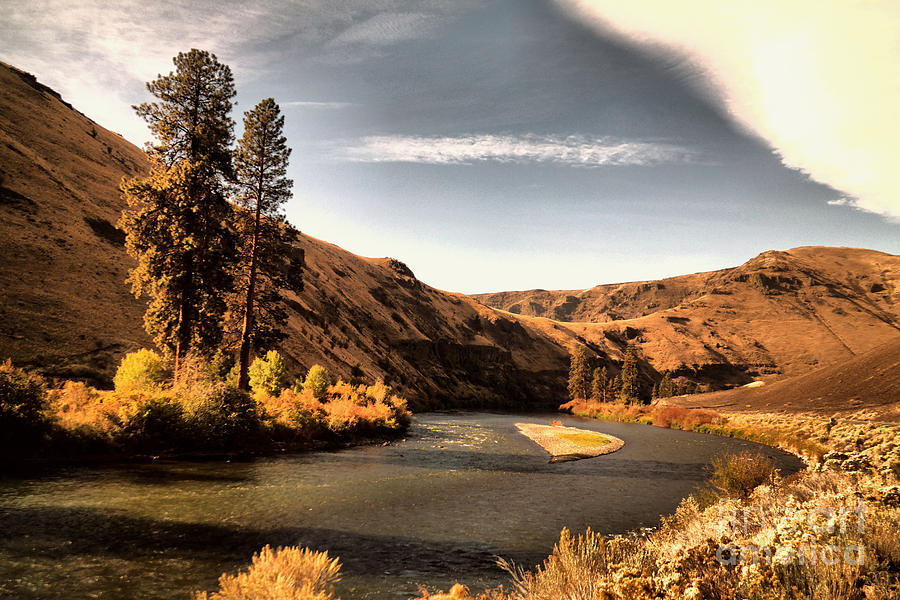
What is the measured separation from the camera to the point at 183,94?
84.6 ft

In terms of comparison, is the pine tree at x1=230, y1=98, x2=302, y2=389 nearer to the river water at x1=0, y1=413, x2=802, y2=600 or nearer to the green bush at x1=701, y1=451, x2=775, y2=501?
the river water at x1=0, y1=413, x2=802, y2=600

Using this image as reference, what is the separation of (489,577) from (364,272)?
116344 mm

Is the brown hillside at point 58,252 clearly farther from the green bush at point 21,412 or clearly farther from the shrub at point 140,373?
the green bush at point 21,412

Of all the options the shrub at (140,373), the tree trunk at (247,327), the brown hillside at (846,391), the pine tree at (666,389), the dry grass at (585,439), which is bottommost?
the pine tree at (666,389)

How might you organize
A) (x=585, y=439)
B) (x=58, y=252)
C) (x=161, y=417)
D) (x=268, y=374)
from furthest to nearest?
(x=585, y=439) → (x=58, y=252) → (x=268, y=374) → (x=161, y=417)

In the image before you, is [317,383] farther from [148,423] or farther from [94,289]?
[94,289]

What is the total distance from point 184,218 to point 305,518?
65.9 feet

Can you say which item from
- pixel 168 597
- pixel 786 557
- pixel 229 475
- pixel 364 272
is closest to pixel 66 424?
pixel 229 475

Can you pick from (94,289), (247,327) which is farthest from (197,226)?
(94,289)

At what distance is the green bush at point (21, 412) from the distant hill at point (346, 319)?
52.6 feet

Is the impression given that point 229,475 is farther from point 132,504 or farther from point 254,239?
point 254,239

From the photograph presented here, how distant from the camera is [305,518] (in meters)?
13.7

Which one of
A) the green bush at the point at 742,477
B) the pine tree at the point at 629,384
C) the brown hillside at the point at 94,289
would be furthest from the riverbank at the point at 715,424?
the brown hillside at the point at 94,289

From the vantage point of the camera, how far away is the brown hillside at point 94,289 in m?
32.6
